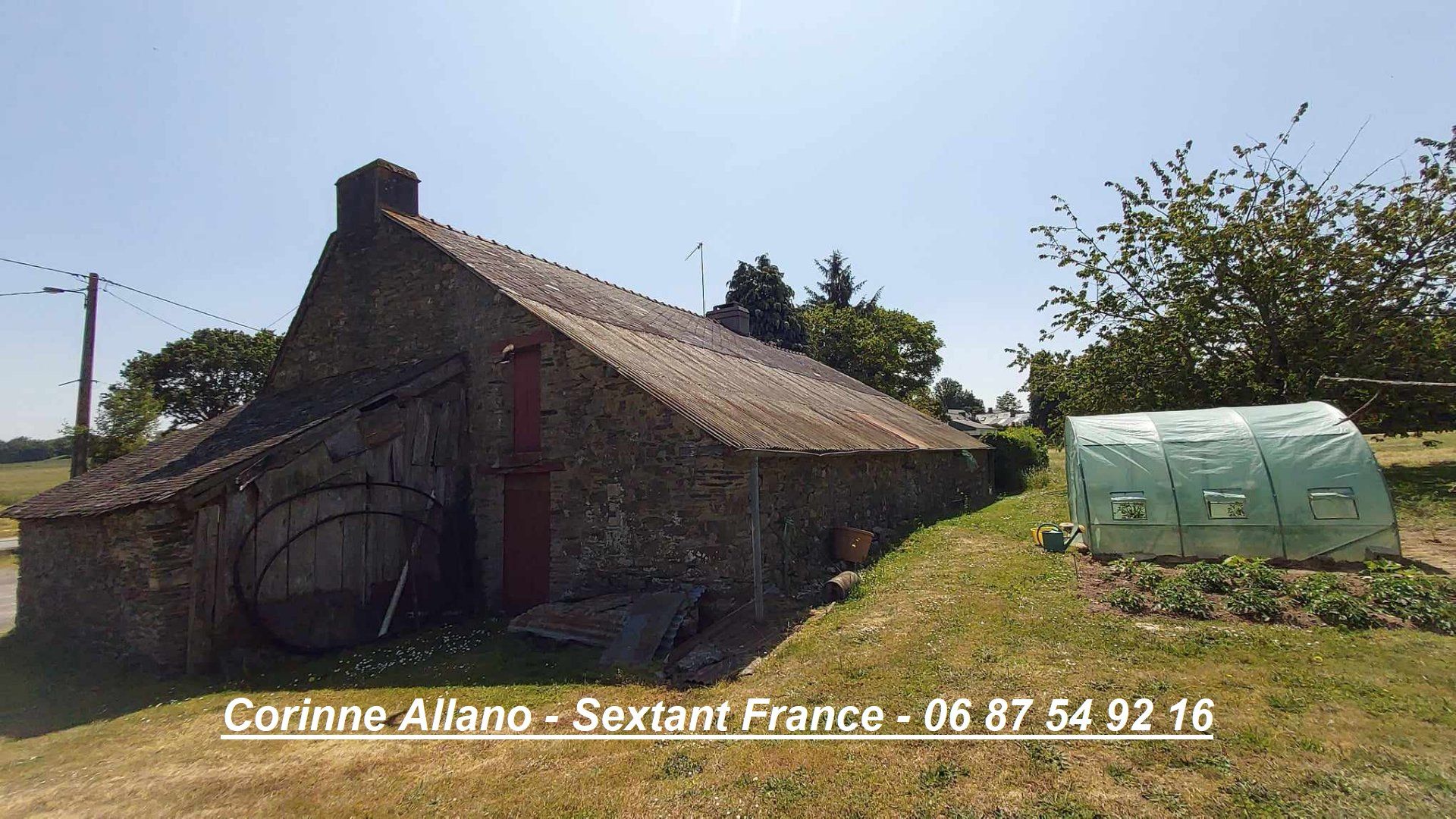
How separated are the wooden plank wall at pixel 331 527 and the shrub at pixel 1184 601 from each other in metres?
10.7

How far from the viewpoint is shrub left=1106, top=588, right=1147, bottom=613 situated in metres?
7.96

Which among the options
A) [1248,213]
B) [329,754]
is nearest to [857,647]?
[329,754]

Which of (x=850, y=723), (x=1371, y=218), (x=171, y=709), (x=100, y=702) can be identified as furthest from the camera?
(x=1371, y=218)

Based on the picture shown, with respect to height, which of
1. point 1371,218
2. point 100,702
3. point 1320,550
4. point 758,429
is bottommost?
point 100,702

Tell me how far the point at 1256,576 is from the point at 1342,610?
1017 millimetres

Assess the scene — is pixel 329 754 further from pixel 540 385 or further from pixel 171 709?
pixel 540 385

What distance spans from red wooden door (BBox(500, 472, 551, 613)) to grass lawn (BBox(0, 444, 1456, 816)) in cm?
190

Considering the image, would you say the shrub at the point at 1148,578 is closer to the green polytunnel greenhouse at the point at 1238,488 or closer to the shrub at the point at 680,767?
the green polytunnel greenhouse at the point at 1238,488

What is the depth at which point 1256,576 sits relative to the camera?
8.18 metres

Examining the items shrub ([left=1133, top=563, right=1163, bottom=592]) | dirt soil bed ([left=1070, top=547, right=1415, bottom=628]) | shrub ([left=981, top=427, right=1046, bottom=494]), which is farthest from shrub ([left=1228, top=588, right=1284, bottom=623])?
shrub ([left=981, top=427, right=1046, bottom=494])

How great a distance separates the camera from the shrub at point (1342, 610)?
23.1 ft

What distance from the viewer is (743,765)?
5242mm

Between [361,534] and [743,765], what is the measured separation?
310 inches

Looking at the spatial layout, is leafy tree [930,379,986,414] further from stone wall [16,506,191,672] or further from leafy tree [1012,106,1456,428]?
stone wall [16,506,191,672]
